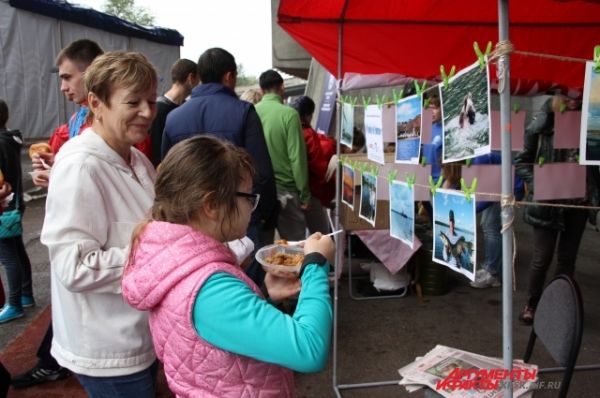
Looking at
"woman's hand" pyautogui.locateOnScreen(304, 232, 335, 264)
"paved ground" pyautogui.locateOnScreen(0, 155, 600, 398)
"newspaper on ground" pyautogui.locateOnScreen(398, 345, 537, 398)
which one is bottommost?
"paved ground" pyautogui.locateOnScreen(0, 155, 600, 398)

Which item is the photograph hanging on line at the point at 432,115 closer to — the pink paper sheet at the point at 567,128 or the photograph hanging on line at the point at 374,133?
the photograph hanging on line at the point at 374,133

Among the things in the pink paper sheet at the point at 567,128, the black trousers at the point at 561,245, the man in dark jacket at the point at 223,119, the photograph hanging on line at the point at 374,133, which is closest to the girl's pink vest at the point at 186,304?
the photograph hanging on line at the point at 374,133

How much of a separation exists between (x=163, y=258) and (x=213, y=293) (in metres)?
0.15

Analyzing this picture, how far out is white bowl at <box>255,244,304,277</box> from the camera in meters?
1.31

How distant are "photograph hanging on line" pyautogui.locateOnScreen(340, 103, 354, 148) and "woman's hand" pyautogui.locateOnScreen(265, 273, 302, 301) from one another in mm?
1554

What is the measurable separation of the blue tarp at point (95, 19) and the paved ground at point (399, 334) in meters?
6.34

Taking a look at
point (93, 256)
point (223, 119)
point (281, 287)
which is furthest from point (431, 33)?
point (93, 256)

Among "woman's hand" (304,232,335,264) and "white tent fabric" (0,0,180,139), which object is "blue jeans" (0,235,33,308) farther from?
"white tent fabric" (0,0,180,139)

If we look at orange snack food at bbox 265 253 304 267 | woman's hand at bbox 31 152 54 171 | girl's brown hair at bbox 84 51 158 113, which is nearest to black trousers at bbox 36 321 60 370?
woman's hand at bbox 31 152 54 171

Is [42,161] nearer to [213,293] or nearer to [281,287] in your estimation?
[281,287]

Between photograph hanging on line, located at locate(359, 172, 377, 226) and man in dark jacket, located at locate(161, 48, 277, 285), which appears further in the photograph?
man in dark jacket, located at locate(161, 48, 277, 285)

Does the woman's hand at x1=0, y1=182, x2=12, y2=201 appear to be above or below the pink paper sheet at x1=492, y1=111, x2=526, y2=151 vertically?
below

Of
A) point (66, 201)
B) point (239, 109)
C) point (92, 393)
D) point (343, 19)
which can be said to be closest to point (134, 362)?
point (92, 393)

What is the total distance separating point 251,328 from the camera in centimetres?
97
